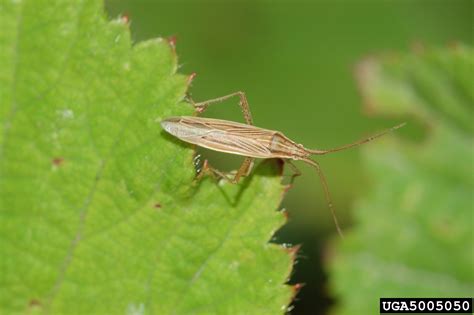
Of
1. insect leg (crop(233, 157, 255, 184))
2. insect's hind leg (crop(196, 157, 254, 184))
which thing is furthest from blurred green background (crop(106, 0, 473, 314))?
insect's hind leg (crop(196, 157, 254, 184))

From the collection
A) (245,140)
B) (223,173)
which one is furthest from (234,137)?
(223,173)

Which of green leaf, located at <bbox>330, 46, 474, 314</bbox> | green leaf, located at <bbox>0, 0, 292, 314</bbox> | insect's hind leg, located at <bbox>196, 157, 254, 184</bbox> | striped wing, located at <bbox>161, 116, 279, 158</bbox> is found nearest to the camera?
green leaf, located at <bbox>0, 0, 292, 314</bbox>

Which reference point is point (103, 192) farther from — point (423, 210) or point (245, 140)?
point (423, 210)

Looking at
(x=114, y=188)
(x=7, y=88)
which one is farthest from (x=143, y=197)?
(x=7, y=88)

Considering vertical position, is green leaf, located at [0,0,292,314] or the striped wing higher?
the striped wing

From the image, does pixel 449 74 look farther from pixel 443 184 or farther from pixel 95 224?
pixel 95 224

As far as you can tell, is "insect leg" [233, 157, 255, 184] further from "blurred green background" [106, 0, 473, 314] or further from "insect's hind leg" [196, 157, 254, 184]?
"blurred green background" [106, 0, 473, 314]
